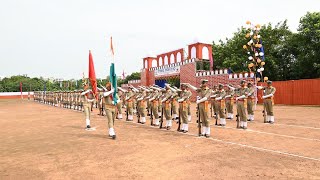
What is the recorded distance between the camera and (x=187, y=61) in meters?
34.7

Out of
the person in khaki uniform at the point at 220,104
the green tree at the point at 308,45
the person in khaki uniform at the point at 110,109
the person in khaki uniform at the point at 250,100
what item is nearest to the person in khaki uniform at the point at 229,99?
the person in khaki uniform at the point at 250,100

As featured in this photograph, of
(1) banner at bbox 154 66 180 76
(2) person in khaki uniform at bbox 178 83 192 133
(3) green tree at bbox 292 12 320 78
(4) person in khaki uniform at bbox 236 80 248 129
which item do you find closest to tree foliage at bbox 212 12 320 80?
(3) green tree at bbox 292 12 320 78

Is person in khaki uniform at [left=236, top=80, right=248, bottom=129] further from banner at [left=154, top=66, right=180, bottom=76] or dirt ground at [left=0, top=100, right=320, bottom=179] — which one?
banner at [left=154, top=66, right=180, bottom=76]

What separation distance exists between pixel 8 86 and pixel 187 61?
2333 inches

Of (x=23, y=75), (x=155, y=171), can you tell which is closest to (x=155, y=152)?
(x=155, y=171)

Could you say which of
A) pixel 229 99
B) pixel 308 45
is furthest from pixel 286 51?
pixel 229 99

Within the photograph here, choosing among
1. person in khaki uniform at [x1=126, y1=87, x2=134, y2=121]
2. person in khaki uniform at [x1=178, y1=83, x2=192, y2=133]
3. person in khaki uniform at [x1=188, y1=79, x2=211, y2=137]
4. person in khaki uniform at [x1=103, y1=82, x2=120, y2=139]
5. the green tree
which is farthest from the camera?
the green tree

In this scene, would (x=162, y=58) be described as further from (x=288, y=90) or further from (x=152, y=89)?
(x=152, y=89)

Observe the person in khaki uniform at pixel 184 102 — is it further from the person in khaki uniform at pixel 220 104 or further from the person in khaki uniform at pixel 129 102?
the person in khaki uniform at pixel 129 102

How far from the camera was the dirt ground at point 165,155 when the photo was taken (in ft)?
19.5

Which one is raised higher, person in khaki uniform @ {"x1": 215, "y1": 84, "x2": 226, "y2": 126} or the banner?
the banner

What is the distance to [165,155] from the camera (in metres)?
7.48

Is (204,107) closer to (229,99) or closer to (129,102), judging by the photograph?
(229,99)

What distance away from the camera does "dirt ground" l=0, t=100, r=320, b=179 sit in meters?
5.93
